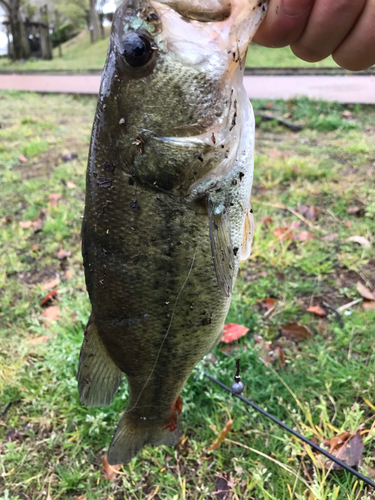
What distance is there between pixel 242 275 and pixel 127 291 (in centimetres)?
177

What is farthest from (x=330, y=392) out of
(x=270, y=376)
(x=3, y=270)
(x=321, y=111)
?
(x=321, y=111)

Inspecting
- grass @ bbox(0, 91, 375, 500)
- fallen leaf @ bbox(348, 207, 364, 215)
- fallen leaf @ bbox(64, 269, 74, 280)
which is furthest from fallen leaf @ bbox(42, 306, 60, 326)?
fallen leaf @ bbox(348, 207, 364, 215)

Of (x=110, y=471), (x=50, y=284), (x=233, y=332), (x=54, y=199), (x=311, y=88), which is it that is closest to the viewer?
(x=110, y=471)

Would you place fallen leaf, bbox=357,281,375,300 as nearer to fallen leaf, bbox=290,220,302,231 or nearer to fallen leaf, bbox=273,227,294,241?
fallen leaf, bbox=273,227,294,241

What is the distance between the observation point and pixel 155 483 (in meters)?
1.96

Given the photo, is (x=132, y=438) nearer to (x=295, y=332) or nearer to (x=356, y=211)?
(x=295, y=332)

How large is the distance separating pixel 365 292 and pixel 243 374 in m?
1.09

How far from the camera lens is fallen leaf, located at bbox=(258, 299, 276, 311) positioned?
2.73 meters

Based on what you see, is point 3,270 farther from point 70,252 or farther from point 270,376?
point 270,376

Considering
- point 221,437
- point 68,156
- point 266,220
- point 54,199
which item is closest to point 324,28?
point 221,437

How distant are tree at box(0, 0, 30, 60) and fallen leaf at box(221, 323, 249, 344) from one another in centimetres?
2551

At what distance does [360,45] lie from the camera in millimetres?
1203

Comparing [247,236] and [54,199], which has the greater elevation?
[247,236]

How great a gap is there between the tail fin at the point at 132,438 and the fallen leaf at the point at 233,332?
0.77 m
